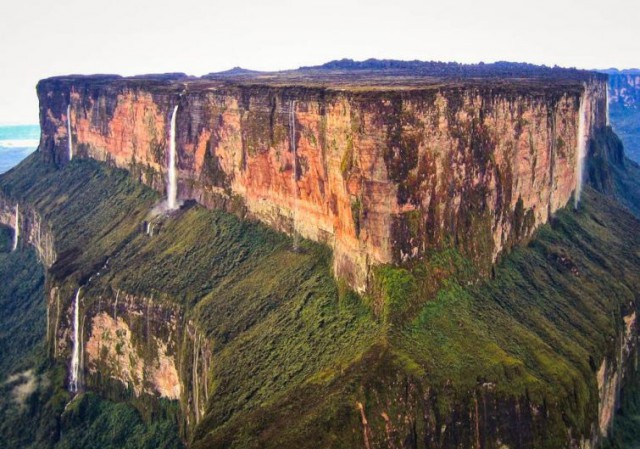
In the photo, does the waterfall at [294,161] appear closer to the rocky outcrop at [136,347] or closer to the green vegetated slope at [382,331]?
the green vegetated slope at [382,331]

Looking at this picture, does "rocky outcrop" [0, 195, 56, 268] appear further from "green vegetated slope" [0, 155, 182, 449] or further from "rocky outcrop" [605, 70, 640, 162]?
"rocky outcrop" [605, 70, 640, 162]

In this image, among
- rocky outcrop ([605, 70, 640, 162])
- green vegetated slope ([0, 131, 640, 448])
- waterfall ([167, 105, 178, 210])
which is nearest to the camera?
green vegetated slope ([0, 131, 640, 448])

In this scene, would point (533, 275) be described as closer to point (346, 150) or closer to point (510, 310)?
point (510, 310)

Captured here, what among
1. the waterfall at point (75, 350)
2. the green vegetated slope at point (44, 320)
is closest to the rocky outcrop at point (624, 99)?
the green vegetated slope at point (44, 320)

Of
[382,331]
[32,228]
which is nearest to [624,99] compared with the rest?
[32,228]

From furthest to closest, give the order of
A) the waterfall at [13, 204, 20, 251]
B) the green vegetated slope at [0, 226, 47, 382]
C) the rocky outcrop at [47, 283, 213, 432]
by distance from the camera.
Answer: the waterfall at [13, 204, 20, 251]
the green vegetated slope at [0, 226, 47, 382]
the rocky outcrop at [47, 283, 213, 432]

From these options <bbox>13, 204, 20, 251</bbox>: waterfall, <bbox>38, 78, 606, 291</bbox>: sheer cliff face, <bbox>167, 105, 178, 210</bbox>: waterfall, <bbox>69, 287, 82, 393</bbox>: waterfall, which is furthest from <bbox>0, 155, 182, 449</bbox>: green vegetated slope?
<bbox>38, 78, 606, 291</bbox>: sheer cliff face
